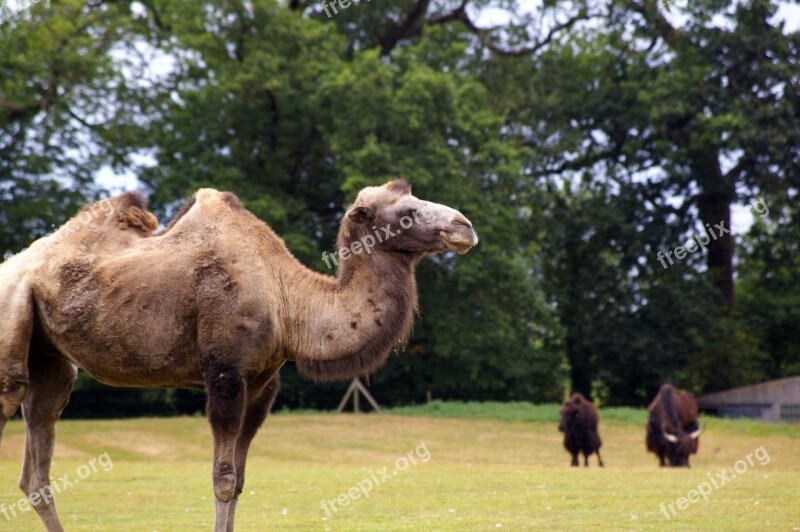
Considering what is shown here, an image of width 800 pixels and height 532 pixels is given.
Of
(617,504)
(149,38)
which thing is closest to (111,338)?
(617,504)

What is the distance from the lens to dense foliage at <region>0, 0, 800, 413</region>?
34.2 meters

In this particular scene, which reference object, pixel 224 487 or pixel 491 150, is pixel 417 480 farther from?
pixel 491 150

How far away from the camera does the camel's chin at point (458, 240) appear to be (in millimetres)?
7812

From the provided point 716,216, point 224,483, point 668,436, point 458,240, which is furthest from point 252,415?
point 716,216

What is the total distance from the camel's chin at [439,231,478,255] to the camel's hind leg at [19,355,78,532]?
11.5 feet

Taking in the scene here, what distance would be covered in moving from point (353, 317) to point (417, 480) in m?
8.18

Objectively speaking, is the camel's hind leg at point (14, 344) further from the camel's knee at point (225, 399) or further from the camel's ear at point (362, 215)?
the camel's ear at point (362, 215)

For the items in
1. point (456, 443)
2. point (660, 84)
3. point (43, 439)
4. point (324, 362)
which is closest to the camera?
point (324, 362)

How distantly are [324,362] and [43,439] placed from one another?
254 cm

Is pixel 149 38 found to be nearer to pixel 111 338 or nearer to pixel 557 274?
pixel 557 274

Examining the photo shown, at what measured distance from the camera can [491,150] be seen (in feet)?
119

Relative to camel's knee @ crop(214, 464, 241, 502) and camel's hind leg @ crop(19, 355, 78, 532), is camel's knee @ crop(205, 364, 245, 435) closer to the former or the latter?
camel's knee @ crop(214, 464, 241, 502)

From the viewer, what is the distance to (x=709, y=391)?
38969 mm

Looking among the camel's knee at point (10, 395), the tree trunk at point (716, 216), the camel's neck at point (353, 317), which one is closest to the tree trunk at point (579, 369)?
the tree trunk at point (716, 216)
